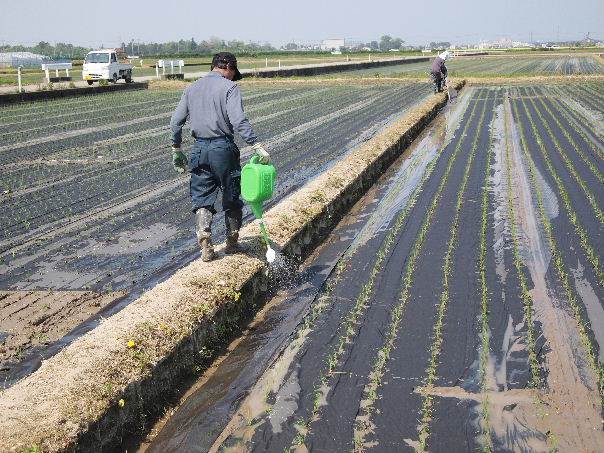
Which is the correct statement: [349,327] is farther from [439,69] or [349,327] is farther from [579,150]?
[439,69]

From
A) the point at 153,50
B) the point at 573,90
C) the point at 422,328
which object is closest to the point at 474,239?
the point at 422,328

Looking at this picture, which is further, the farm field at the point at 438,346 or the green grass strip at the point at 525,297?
the green grass strip at the point at 525,297

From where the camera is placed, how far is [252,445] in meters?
3.37

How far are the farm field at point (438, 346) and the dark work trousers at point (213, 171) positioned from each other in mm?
958

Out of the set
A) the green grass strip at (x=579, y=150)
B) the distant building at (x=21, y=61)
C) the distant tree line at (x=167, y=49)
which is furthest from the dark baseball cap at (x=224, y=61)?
the distant tree line at (x=167, y=49)

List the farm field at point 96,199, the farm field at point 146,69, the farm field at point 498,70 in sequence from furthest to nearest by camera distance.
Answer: the farm field at point 498,70
the farm field at point 146,69
the farm field at point 96,199

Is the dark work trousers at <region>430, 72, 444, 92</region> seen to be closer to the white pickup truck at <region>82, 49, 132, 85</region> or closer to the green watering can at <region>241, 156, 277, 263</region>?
the white pickup truck at <region>82, 49, 132, 85</region>

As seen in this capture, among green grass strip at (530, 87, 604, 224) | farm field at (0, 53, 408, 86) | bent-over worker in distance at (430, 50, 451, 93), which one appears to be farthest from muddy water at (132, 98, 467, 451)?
farm field at (0, 53, 408, 86)

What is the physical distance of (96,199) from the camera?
8781mm

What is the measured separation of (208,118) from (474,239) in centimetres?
309

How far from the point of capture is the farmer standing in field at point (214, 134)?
5.08 metres

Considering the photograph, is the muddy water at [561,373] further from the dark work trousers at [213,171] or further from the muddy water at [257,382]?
the dark work trousers at [213,171]

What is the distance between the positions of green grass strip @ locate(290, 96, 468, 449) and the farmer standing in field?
121cm

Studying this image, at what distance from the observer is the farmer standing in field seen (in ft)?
16.7
